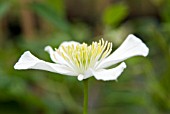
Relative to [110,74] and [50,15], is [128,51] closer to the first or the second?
[110,74]

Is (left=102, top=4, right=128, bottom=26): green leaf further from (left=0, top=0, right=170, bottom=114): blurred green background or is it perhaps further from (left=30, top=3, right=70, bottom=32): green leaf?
(left=30, top=3, right=70, bottom=32): green leaf

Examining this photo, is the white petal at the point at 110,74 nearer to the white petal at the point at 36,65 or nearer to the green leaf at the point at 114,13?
the white petal at the point at 36,65

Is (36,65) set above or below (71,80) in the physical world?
above

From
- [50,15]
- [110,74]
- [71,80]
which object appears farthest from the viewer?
[71,80]

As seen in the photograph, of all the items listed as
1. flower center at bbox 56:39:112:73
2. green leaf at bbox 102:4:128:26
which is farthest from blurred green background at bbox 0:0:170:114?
flower center at bbox 56:39:112:73

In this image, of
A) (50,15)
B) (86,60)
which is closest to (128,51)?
(86,60)

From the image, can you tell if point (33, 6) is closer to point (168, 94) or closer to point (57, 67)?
point (168, 94)
